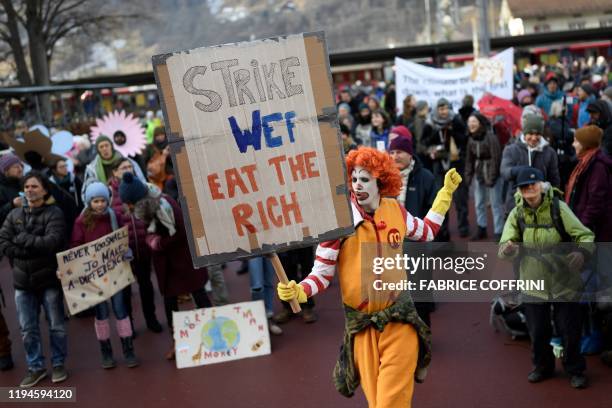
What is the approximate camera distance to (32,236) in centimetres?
659

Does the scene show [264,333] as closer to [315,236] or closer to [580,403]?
[580,403]

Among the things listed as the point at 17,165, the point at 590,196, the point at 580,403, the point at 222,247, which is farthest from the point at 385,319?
the point at 17,165

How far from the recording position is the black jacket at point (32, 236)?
6.62 metres

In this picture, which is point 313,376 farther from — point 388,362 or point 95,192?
point 95,192

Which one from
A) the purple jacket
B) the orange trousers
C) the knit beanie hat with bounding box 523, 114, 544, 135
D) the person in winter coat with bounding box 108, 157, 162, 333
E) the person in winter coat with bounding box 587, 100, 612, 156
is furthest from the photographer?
the person in winter coat with bounding box 587, 100, 612, 156

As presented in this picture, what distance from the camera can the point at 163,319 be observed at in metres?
8.49

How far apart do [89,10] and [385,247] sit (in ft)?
126

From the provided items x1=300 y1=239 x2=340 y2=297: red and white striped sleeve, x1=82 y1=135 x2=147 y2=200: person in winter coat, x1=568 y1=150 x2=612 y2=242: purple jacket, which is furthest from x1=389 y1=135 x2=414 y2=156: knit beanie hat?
x1=82 y1=135 x2=147 y2=200: person in winter coat

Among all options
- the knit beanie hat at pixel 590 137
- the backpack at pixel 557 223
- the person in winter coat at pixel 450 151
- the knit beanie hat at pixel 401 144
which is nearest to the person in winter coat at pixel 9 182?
the knit beanie hat at pixel 401 144

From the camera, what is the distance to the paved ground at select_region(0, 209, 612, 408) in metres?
5.71

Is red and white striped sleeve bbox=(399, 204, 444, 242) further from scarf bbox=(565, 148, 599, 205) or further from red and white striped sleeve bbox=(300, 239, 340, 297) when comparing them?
scarf bbox=(565, 148, 599, 205)

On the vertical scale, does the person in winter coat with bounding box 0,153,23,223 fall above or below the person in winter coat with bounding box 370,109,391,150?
above

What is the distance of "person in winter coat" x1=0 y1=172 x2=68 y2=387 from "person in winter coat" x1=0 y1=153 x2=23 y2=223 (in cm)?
149

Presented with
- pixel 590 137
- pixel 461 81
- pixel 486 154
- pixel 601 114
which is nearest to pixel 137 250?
pixel 590 137
